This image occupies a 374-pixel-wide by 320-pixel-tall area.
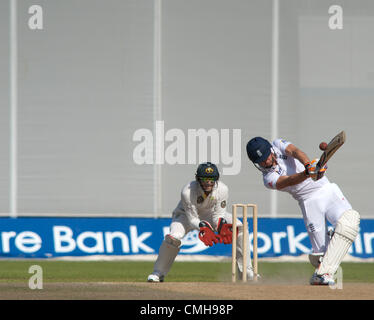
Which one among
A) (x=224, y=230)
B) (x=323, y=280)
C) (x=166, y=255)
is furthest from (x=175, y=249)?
(x=323, y=280)

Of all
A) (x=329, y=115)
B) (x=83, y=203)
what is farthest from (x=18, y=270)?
(x=329, y=115)

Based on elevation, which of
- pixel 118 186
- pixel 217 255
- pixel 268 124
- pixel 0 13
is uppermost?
pixel 0 13

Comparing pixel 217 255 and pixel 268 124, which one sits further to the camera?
pixel 268 124

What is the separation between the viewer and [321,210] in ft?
30.5

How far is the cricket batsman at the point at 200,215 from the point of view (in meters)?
9.94

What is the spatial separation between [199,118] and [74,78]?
7.63ft

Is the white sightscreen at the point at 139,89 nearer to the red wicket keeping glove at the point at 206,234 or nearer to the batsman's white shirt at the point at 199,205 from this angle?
the batsman's white shirt at the point at 199,205

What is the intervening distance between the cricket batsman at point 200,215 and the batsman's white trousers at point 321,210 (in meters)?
1.12

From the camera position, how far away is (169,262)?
10.2 m

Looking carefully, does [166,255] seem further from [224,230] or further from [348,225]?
[348,225]

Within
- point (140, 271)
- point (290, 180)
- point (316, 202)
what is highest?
point (290, 180)

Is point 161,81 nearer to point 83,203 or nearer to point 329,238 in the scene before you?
point 83,203

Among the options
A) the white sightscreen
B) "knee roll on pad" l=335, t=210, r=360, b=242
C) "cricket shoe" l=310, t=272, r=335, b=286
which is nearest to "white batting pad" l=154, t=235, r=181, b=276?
"cricket shoe" l=310, t=272, r=335, b=286

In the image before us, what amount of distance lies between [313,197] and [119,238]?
6187mm
